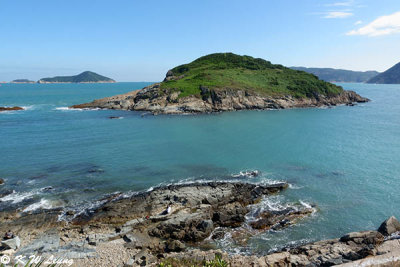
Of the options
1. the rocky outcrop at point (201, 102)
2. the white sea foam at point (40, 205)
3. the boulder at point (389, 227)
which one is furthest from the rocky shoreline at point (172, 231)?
the rocky outcrop at point (201, 102)

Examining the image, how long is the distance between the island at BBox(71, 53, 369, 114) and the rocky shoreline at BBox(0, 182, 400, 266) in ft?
210

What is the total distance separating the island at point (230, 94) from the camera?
95.9 metres

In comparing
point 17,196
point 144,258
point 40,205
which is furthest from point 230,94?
point 144,258

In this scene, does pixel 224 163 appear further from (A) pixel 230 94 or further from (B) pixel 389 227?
(A) pixel 230 94

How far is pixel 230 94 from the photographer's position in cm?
9906

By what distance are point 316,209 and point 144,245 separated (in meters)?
18.8

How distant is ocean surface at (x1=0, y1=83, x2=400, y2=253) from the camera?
1090 inches

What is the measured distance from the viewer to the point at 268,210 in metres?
27.0

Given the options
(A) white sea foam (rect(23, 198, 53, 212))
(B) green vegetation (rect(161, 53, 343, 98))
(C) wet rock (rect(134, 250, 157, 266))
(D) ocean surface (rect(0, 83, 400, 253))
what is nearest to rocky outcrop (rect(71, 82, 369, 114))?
(B) green vegetation (rect(161, 53, 343, 98))

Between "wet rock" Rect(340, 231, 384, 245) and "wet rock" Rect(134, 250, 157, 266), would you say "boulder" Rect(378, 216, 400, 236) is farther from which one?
"wet rock" Rect(134, 250, 157, 266)

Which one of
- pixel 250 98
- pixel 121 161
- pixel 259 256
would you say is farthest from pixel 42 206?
pixel 250 98

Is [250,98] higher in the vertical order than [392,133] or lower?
higher

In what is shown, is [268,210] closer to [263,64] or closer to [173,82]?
[173,82]

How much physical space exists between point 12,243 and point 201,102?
79554 millimetres
